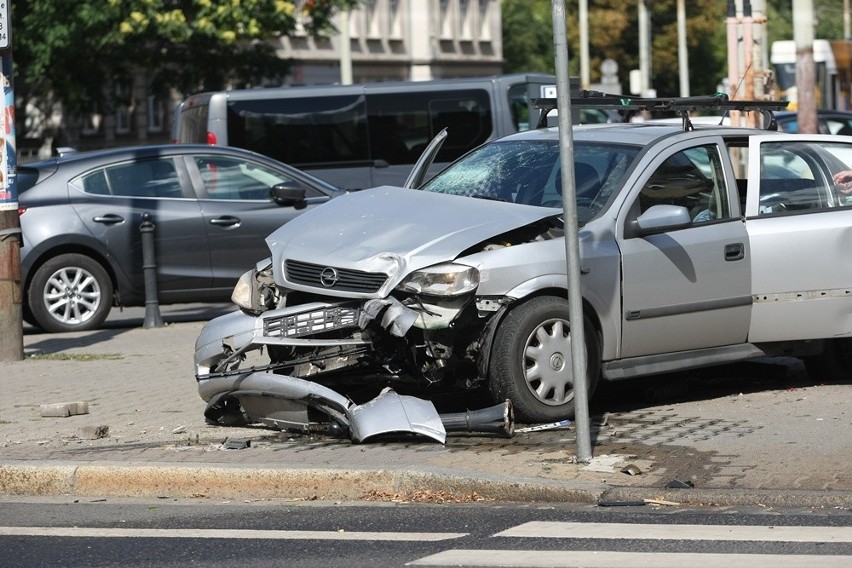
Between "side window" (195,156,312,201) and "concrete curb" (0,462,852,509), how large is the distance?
24.6 ft

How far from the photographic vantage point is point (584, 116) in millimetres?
27250

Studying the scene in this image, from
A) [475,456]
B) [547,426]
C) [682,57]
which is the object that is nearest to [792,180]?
[547,426]

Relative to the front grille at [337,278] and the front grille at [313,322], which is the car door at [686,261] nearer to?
the front grille at [337,278]

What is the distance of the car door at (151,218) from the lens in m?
15.0

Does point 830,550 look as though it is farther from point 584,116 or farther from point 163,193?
point 584,116

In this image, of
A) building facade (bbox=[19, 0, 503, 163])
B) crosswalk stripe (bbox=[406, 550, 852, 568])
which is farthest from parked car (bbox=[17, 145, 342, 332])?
building facade (bbox=[19, 0, 503, 163])

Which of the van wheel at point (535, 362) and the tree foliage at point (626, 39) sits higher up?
the tree foliage at point (626, 39)

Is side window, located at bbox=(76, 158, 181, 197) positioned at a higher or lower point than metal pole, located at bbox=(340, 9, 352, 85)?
lower

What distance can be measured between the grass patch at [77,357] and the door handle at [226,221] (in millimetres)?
2559

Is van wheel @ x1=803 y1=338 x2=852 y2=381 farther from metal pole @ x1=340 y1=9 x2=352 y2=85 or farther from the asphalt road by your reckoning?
metal pole @ x1=340 y1=9 x2=352 y2=85

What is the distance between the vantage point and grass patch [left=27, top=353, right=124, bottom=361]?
12.6 meters

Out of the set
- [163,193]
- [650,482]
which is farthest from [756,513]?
[163,193]

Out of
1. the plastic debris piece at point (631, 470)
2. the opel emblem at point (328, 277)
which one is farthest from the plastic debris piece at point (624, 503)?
the opel emblem at point (328, 277)

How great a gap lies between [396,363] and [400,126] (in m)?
13.8
